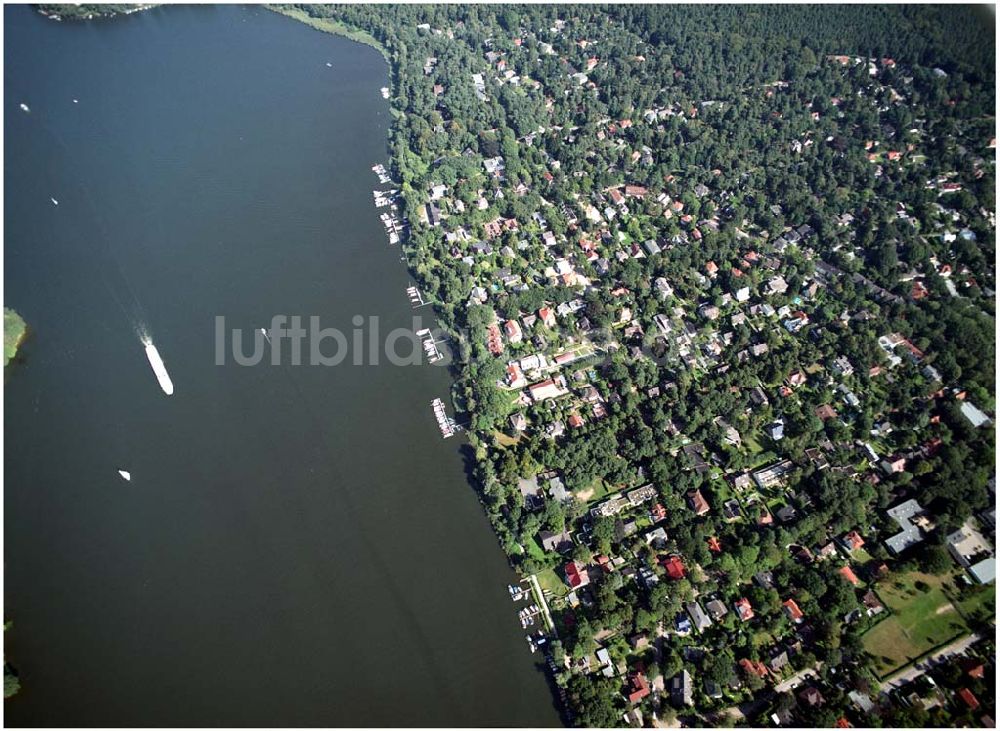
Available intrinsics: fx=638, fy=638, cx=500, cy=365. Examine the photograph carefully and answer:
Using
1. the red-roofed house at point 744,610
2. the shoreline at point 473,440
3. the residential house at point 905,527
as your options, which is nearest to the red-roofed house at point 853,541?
the residential house at point 905,527

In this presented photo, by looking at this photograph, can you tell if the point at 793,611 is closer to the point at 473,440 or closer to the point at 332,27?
the point at 473,440

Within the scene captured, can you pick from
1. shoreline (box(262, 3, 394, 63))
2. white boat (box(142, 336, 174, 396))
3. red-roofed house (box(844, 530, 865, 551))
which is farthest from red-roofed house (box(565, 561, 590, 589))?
shoreline (box(262, 3, 394, 63))

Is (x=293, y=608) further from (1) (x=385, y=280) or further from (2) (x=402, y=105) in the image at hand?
(2) (x=402, y=105)

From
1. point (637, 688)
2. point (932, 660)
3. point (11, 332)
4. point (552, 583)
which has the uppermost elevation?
point (11, 332)

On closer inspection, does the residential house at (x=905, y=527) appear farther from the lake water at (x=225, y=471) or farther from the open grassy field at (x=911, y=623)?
the lake water at (x=225, y=471)

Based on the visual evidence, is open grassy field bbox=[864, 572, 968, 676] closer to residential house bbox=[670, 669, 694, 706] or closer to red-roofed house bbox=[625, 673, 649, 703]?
residential house bbox=[670, 669, 694, 706]

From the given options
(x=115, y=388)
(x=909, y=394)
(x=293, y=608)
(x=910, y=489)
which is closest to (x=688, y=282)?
(x=909, y=394)

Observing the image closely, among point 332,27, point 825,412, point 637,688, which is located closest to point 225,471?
point 637,688
